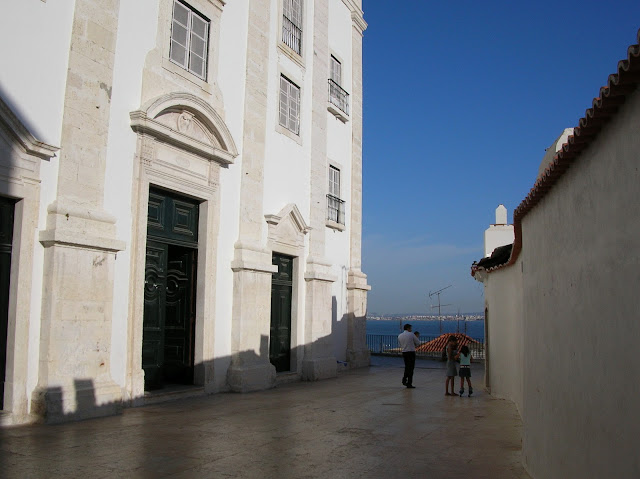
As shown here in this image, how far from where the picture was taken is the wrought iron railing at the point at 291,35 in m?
15.5

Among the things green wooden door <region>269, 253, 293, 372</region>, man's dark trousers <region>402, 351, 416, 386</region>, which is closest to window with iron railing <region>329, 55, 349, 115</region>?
green wooden door <region>269, 253, 293, 372</region>

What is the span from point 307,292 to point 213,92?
231 inches

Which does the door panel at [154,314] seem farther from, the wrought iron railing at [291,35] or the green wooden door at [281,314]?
the wrought iron railing at [291,35]

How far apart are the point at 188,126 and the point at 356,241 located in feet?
29.5

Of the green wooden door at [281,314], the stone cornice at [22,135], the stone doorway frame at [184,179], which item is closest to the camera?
the stone cornice at [22,135]

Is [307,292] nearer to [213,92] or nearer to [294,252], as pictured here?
[294,252]

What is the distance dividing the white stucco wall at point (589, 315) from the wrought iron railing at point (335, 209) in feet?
38.4

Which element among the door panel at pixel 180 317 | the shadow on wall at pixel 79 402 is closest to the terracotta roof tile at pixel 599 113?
the shadow on wall at pixel 79 402

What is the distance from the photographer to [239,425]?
859 centimetres

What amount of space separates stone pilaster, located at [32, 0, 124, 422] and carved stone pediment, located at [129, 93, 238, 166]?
0.86m

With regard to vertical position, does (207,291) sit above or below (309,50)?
below

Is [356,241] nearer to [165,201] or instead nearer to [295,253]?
[295,253]

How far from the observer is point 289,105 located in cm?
1568

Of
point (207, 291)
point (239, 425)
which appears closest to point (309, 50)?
point (207, 291)
